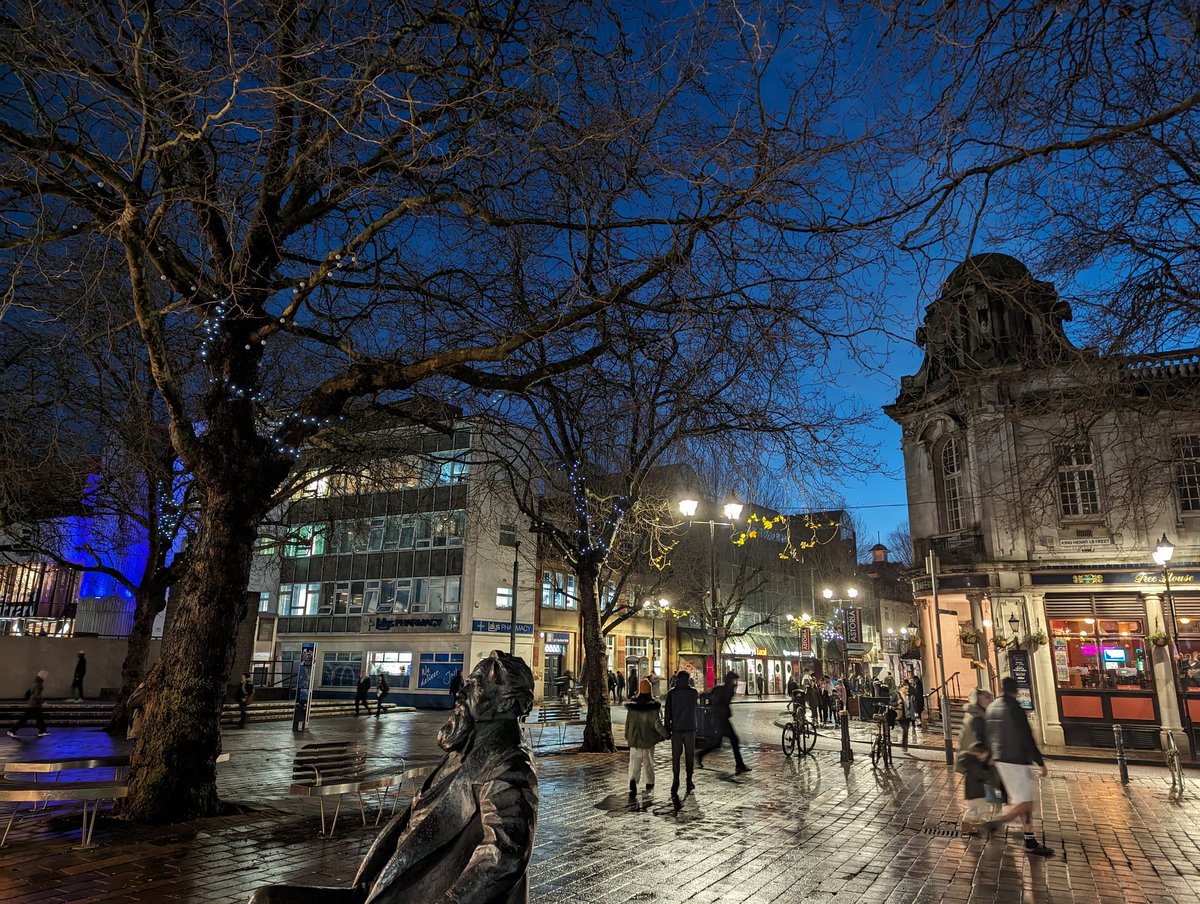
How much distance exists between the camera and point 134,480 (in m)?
16.3

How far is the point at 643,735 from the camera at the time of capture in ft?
36.3

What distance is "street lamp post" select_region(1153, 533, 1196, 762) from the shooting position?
16.0 m

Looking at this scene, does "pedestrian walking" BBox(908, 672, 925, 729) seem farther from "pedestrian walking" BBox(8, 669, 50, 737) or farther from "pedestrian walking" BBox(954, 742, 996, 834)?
"pedestrian walking" BBox(8, 669, 50, 737)

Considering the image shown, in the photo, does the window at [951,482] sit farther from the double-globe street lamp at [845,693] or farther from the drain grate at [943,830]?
the drain grate at [943,830]

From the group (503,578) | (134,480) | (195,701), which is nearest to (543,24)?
(195,701)

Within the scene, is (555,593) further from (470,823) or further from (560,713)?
(470,823)

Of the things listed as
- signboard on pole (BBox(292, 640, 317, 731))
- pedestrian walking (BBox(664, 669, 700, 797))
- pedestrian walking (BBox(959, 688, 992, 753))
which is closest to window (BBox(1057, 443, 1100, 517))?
pedestrian walking (BBox(959, 688, 992, 753))

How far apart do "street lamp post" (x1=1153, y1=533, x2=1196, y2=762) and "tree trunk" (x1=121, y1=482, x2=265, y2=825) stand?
687 inches

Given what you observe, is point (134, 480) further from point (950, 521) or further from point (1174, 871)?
point (950, 521)

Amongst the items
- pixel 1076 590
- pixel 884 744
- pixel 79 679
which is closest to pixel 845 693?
pixel 1076 590

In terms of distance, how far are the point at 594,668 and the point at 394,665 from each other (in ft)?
79.8

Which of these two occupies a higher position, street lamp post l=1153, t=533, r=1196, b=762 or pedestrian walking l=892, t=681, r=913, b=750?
street lamp post l=1153, t=533, r=1196, b=762

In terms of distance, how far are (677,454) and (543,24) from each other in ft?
21.7

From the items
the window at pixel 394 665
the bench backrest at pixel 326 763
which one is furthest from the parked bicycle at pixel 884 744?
the window at pixel 394 665
